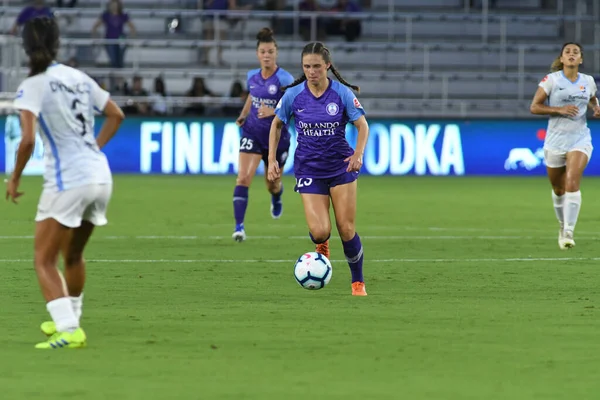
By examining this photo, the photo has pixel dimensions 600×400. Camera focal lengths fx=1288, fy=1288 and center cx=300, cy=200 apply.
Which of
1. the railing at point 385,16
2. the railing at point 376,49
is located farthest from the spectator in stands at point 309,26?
the railing at point 376,49

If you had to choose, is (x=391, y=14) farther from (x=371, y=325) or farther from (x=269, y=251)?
(x=371, y=325)

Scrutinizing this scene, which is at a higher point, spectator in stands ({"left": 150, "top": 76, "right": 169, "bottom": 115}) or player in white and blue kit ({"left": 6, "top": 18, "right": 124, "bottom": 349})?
player in white and blue kit ({"left": 6, "top": 18, "right": 124, "bottom": 349})

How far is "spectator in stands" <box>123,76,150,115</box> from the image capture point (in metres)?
29.2

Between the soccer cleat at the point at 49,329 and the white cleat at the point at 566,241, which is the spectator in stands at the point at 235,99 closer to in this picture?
the white cleat at the point at 566,241

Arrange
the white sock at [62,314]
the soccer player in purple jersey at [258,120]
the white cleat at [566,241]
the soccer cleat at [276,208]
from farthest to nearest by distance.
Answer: the soccer cleat at [276,208] → the soccer player in purple jersey at [258,120] → the white cleat at [566,241] → the white sock at [62,314]

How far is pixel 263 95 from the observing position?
15.0m

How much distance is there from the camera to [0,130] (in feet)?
93.4

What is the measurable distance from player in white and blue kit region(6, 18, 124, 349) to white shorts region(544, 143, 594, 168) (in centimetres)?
805

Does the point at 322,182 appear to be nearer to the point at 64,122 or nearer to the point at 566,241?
the point at 64,122

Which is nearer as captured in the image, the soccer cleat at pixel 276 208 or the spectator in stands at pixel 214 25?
the soccer cleat at pixel 276 208

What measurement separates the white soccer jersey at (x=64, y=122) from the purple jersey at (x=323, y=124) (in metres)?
3.04

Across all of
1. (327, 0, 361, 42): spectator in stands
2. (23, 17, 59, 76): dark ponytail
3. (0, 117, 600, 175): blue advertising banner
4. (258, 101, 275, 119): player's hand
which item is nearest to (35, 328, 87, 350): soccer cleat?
(23, 17, 59, 76): dark ponytail

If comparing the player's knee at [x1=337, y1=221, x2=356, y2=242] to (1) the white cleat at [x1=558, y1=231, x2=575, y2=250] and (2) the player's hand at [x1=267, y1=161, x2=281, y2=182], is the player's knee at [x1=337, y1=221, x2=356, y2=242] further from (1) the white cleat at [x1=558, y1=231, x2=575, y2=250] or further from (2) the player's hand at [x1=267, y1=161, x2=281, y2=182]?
(1) the white cleat at [x1=558, y1=231, x2=575, y2=250]

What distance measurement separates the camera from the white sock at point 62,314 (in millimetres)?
7324
